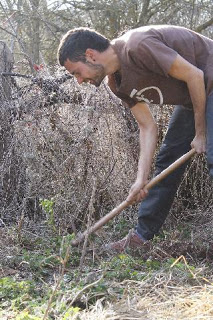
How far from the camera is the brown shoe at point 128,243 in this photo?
4.07 metres

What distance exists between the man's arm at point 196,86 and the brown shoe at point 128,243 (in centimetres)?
94

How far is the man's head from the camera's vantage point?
344 centimetres

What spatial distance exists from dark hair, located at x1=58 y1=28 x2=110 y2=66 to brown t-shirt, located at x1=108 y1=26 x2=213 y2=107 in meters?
0.13

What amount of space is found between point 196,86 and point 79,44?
82 centimetres

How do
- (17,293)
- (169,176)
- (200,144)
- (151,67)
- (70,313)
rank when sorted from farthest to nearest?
(169,176), (200,144), (151,67), (17,293), (70,313)

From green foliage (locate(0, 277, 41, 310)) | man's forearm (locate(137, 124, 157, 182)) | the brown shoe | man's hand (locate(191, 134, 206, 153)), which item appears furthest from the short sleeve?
green foliage (locate(0, 277, 41, 310))

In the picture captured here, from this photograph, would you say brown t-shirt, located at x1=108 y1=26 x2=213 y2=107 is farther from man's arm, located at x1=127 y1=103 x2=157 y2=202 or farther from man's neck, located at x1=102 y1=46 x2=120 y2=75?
man's arm, located at x1=127 y1=103 x2=157 y2=202

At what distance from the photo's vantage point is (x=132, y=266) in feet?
11.5

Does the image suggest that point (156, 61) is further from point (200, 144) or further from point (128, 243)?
point (128, 243)

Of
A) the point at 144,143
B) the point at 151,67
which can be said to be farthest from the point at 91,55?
the point at 144,143

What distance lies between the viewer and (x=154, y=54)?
3.30 m

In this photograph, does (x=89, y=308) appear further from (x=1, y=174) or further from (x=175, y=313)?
(x=1, y=174)

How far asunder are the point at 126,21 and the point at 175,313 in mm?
8066

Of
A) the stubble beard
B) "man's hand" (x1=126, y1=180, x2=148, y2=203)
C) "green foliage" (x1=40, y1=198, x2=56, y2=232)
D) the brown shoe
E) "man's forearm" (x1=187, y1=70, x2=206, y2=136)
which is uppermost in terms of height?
the stubble beard
